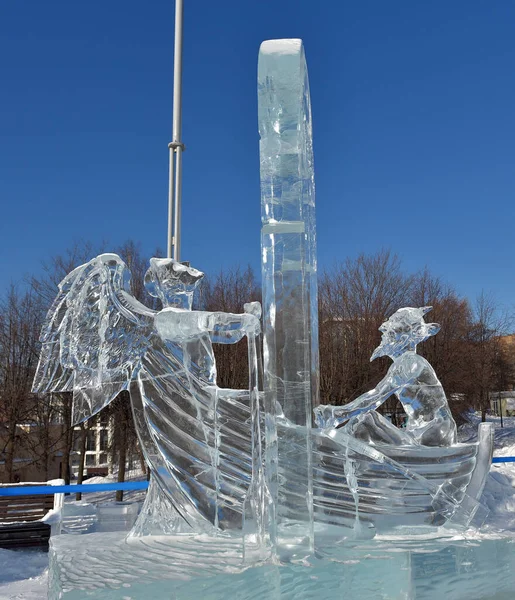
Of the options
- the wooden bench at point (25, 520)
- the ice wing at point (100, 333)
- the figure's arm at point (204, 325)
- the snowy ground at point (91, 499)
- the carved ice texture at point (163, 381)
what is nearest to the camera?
the figure's arm at point (204, 325)

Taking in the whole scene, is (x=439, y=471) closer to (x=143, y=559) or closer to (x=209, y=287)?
(x=143, y=559)

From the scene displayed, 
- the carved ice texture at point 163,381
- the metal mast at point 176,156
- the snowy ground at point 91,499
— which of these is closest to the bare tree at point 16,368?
the snowy ground at point 91,499

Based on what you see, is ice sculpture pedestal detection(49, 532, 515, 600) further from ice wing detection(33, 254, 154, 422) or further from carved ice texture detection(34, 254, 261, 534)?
ice wing detection(33, 254, 154, 422)

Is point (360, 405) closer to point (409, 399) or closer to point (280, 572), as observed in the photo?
point (409, 399)

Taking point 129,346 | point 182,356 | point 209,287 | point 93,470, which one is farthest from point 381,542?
point 93,470

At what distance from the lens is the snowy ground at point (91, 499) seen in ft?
21.6

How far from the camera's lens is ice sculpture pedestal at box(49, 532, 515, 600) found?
330 centimetres

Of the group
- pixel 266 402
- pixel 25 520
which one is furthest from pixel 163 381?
pixel 25 520

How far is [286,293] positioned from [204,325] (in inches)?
24.4

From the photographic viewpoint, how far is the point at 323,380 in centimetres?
1476

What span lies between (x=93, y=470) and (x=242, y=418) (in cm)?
1496

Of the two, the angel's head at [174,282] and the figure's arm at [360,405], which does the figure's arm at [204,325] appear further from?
the figure's arm at [360,405]

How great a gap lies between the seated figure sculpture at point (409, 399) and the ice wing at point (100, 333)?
5.52 feet

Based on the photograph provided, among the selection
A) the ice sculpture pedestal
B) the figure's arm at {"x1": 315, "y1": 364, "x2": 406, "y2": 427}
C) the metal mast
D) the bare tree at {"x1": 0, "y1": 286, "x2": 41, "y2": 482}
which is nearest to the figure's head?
the figure's arm at {"x1": 315, "y1": 364, "x2": 406, "y2": 427}
